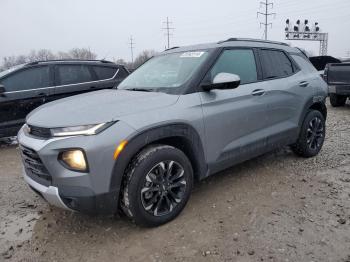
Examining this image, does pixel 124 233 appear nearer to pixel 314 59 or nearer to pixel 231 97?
pixel 231 97

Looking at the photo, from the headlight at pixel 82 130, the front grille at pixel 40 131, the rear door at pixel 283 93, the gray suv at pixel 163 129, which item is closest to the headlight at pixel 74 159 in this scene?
the gray suv at pixel 163 129

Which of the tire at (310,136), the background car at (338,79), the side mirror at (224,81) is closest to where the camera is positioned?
the side mirror at (224,81)

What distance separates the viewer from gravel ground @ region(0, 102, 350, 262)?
109 inches

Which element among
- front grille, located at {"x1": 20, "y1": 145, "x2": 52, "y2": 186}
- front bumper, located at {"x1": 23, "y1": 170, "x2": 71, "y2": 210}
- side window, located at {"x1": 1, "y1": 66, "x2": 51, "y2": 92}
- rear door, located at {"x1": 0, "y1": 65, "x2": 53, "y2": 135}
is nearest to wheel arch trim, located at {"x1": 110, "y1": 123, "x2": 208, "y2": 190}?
front bumper, located at {"x1": 23, "y1": 170, "x2": 71, "y2": 210}

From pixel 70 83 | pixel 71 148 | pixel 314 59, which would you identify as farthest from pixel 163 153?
pixel 314 59

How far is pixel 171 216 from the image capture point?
3195 mm

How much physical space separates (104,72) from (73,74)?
2.21 feet

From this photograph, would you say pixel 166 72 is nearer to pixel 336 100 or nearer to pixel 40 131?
pixel 40 131

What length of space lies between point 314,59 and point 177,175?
12123 mm

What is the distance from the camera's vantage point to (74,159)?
2.65 m

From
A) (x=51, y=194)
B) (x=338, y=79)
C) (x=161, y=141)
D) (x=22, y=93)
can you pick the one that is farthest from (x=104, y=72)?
(x=338, y=79)

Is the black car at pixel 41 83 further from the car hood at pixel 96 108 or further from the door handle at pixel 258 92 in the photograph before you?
the door handle at pixel 258 92

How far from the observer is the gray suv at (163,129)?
2.68 m

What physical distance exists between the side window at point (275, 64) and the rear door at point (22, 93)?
163 inches
